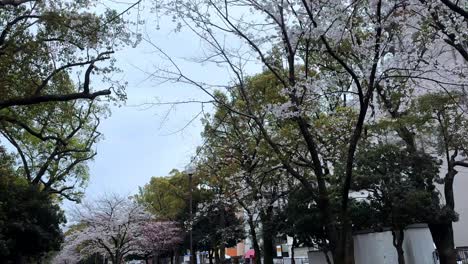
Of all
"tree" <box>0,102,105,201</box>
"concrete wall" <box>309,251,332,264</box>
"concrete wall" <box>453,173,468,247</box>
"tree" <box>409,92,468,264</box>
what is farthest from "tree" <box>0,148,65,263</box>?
"concrete wall" <box>453,173,468,247</box>

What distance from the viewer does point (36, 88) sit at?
43.2 feet

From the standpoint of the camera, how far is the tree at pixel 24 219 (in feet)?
55.7

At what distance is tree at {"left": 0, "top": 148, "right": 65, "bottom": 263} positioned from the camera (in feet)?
55.7

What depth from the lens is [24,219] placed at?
1795cm

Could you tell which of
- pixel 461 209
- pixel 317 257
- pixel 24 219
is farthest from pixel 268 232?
pixel 461 209

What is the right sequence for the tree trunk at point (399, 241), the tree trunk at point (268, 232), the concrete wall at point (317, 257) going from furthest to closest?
the tree trunk at point (268, 232) < the concrete wall at point (317, 257) < the tree trunk at point (399, 241)

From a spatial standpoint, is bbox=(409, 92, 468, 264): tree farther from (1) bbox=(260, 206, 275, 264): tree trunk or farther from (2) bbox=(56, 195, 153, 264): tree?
(2) bbox=(56, 195, 153, 264): tree

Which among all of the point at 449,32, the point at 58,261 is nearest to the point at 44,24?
the point at 449,32

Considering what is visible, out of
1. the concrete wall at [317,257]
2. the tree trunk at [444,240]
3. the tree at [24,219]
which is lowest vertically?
the concrete wall at [317,257]

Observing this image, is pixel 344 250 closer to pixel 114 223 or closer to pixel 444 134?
pixel 444 134

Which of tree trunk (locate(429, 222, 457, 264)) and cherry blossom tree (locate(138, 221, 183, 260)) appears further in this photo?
cherry blossom tree (locate(138, 221, 183, 260))

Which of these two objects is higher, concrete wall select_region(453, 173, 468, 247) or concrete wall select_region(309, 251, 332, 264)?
concrete wall select_region(453, 173, 468, 247)

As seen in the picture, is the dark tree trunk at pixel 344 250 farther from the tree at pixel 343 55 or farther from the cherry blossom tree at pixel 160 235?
the cherry blossom tree at pixel 160 235

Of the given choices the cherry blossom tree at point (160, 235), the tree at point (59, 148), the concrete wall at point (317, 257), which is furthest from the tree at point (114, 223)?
the concrete wall at point (317, 257)
